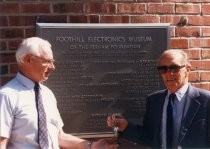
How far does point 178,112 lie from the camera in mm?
4367

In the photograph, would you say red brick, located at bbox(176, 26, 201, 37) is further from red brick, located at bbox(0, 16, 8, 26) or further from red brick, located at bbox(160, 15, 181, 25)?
red brick, located at bbox(0, 16, 8, 26)

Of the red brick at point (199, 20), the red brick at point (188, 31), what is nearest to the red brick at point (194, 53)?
the red brick at point (188, 31)

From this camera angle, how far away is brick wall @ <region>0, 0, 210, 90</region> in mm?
4871

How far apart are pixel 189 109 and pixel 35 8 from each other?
1.78 metres

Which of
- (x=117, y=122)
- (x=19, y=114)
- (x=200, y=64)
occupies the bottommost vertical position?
(x=117, y=122)

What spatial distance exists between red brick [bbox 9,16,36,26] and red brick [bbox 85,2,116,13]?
1.87 ft

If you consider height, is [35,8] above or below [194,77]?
above

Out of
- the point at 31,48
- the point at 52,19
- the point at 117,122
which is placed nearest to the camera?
the point at 31,48

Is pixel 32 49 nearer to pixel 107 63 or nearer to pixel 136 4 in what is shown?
pixel 107 63

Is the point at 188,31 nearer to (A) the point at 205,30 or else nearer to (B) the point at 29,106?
(A) the point at 205,30

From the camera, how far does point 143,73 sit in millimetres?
5246

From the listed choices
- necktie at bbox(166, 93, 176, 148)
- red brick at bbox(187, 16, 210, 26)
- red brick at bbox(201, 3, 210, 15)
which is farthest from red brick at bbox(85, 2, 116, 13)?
necktie at bbox(166, 93, 176, 148)

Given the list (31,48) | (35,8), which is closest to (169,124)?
(31,48)

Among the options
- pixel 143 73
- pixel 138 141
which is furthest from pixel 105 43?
pixel 138 141
